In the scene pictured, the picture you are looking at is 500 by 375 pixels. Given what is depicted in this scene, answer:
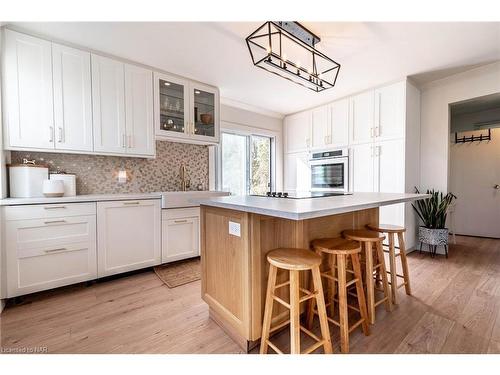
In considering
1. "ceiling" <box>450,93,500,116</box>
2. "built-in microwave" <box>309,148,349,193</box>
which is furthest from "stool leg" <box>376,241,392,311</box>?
"ceiling" <box>450,93,500,116</box>

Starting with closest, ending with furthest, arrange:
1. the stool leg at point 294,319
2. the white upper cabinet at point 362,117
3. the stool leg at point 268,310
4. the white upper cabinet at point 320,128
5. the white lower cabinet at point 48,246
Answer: the stool leg at point 294,319, the stool leg at point 268,310, the white lower cabinet at point 48,246, the white upper cabinet at point 362,117, the white upper cabinet at point 320,128

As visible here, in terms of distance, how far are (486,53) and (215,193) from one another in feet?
11.4

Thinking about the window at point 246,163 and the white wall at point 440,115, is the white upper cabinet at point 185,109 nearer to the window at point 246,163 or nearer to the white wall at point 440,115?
the window at point 246,163

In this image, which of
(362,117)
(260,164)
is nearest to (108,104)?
(260,164)

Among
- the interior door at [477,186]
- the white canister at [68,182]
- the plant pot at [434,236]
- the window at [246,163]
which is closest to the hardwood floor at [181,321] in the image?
the plant pot at [434,236]

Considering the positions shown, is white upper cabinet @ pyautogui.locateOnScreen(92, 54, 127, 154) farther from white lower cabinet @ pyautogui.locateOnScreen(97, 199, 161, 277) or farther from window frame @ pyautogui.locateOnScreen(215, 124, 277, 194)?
window frame @ pyautogui.locateOnScreen(215, 124, 277, 194)

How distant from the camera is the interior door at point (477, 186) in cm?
394

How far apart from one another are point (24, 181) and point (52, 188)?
249mm

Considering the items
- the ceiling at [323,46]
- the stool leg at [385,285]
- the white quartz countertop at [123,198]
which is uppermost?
the ceiling at [323,46]

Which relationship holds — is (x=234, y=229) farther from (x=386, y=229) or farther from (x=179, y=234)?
(x=179, y=234)

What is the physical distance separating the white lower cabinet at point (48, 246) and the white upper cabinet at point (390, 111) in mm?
3726

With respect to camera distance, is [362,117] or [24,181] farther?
[362,117]

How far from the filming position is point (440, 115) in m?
3.25
